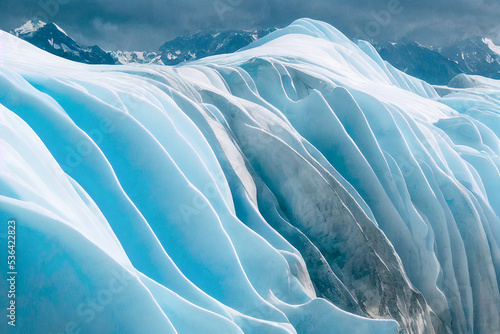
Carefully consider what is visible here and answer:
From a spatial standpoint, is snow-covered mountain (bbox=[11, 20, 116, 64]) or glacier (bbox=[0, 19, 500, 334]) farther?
snow-covered mountain (bbox=[11, 20, 116, 64])

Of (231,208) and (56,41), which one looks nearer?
(231,208)

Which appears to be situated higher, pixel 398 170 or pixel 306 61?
pixel 306 61

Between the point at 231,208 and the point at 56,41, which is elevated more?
the point at 56,41

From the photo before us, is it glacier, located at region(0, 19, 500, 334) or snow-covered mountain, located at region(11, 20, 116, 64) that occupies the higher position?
snow-covered mountain, located at region(11, 20, 116, 64)

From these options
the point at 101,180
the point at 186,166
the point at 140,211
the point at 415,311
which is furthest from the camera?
the point at 415,311

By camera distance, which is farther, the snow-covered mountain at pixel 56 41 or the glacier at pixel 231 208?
the snow-covered mountain at pixel 56 41

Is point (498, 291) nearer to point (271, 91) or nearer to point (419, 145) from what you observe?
point (419, 145)

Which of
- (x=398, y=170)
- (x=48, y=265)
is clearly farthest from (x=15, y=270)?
(x=398, y=170)

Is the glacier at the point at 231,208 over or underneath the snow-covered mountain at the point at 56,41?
underneath
